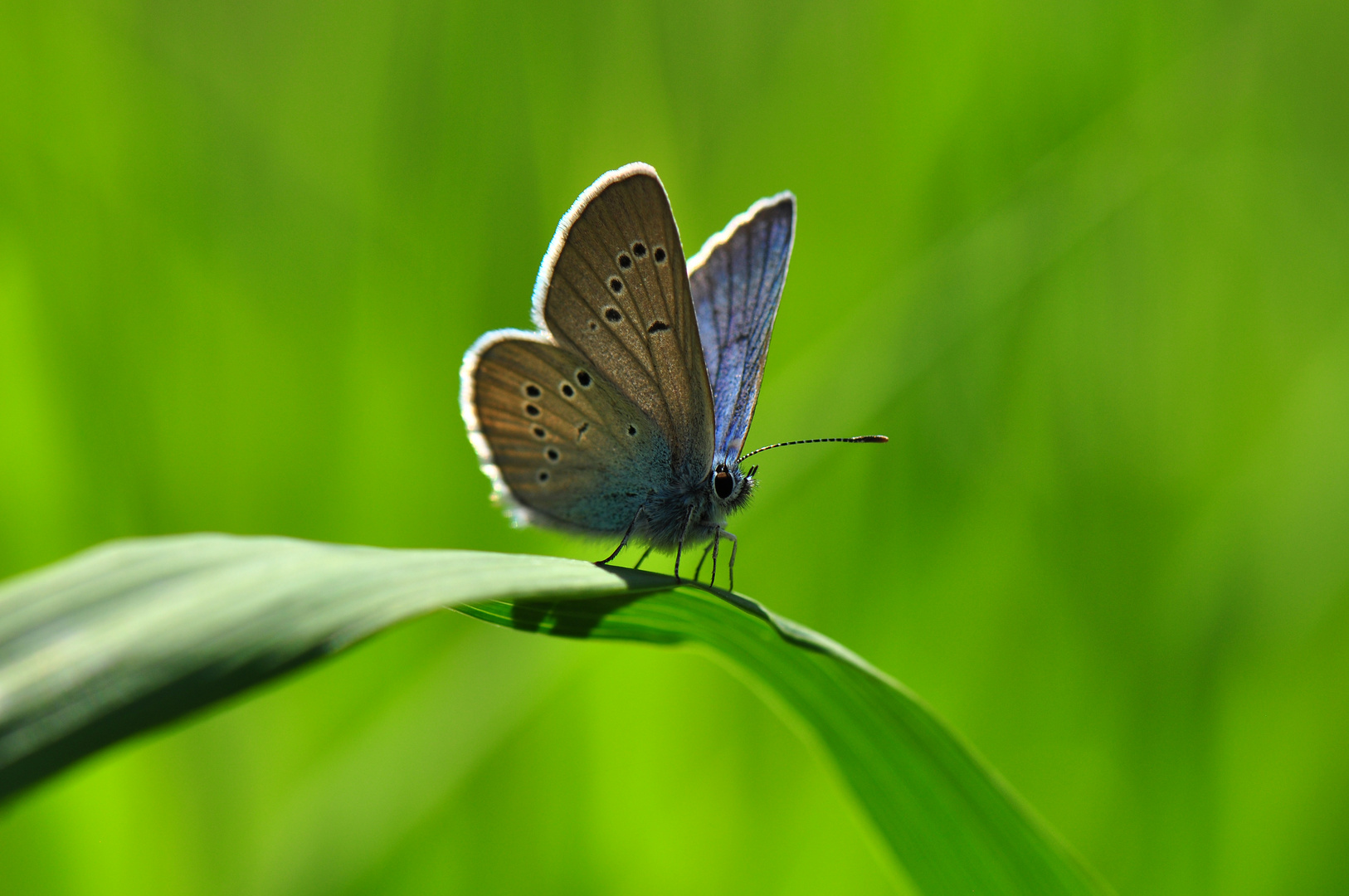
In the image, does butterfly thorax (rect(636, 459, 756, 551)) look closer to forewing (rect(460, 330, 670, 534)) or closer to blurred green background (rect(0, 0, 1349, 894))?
forewing (rect(460, 330, 670, 534))

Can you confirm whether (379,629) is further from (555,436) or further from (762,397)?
(762,397)

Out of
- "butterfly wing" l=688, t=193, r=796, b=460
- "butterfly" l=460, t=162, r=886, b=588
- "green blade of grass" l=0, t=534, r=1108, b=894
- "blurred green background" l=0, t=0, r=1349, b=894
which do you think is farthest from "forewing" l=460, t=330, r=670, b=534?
"green blade of grass" l=0, t=534, r=1108, b=894

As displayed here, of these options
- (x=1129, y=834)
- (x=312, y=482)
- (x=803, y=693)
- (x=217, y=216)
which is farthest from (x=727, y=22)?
(x=1129, y=834)

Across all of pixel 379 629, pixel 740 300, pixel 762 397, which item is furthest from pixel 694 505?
pixel 379 629

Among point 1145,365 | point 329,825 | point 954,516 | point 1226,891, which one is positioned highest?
point 1145,365

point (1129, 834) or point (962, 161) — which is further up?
point (962, 161)

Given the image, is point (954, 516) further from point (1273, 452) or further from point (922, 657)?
point (1273, 452)

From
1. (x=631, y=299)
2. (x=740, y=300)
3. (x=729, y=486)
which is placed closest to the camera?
(x=631, y=299)
